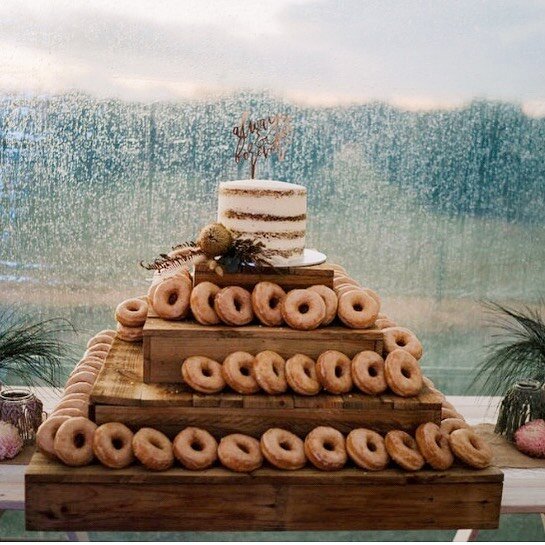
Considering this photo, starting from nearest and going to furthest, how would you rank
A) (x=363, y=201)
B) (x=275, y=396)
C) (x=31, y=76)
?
(x=275, y=396) → (x=31, y=76) → (x=363, y=201)

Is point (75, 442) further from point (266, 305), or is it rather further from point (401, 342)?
point (401, 342)

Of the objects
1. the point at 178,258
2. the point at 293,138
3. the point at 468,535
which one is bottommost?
the point at 468,535

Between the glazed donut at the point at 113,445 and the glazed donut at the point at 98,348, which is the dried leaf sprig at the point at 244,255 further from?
the glazed donut at the point at 98,348

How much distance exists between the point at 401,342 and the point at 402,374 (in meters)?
0.21

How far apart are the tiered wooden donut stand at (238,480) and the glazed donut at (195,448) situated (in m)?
0.02

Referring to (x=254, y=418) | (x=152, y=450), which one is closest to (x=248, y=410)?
(x=254, y=418)

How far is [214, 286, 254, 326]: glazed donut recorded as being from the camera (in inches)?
84.4

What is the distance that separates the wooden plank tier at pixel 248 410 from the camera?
201cm

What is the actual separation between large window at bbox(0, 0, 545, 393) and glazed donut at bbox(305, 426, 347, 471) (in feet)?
7.54

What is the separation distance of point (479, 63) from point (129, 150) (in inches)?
68.5

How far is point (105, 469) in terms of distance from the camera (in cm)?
191

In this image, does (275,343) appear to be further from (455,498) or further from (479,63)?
(479,63)

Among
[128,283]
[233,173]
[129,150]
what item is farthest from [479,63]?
[128,283]

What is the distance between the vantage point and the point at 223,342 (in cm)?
214
